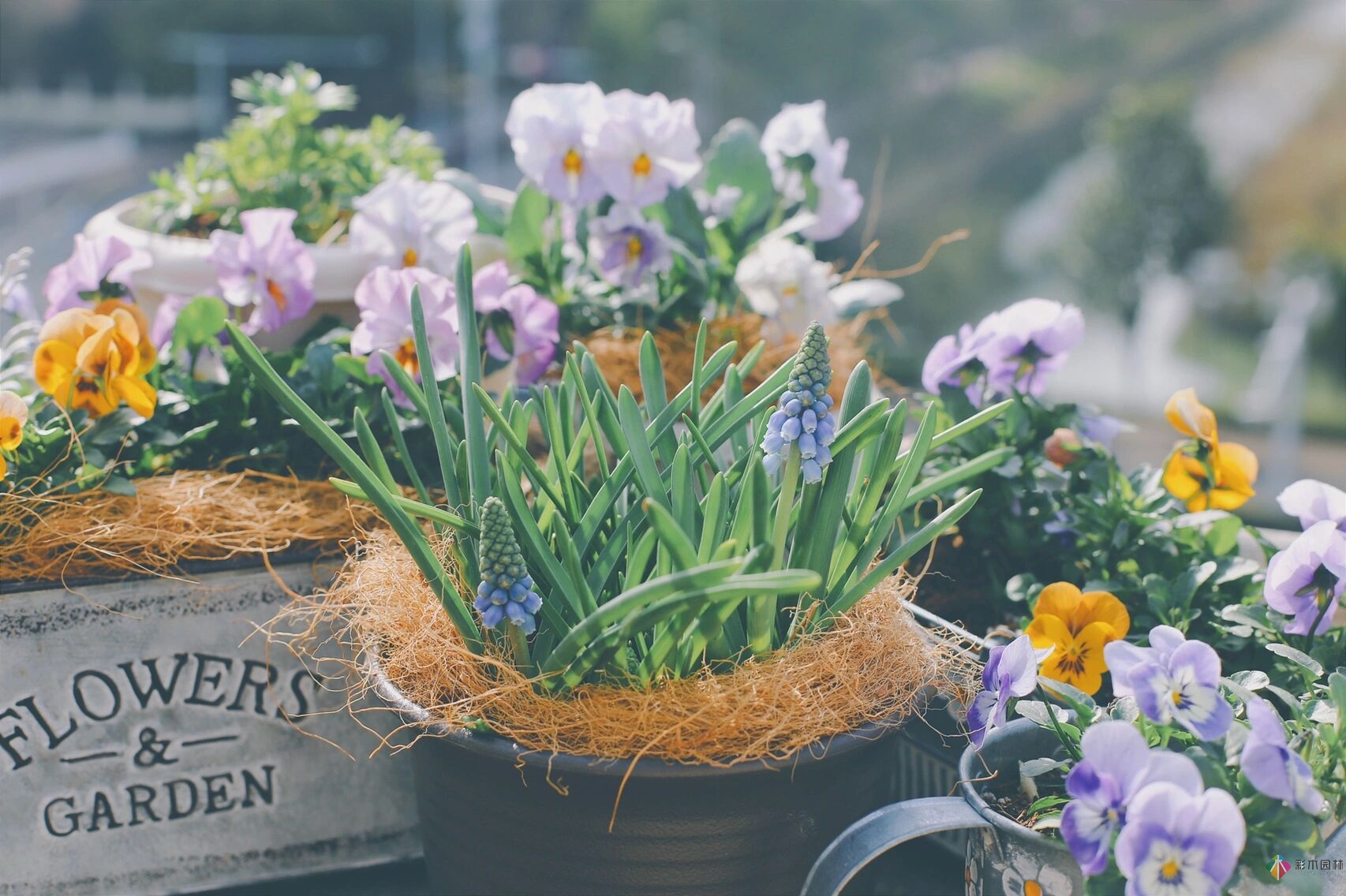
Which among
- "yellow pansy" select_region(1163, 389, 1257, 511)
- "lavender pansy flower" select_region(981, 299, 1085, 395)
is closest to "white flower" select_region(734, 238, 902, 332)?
"lavender pansy flower" select_region(981, 299, 1085, 395)

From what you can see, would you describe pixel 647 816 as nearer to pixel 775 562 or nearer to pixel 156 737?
pixel 775 562

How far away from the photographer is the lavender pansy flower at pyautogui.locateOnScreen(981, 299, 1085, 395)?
39.2 inches

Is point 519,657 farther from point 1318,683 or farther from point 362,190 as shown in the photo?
point 362,190

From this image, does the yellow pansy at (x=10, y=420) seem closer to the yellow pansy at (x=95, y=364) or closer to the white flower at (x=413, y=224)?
the yellow pansy at (x=95, y=364)

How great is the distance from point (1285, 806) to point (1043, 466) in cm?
51

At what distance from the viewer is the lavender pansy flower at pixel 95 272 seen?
1058mm

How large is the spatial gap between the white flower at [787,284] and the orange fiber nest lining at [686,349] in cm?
3

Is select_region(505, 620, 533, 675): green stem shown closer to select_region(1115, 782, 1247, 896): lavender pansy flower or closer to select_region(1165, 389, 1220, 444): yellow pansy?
select_region(1115, 782, 1247, 896): lavender pansy flower

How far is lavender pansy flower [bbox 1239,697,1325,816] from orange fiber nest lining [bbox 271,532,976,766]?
8.2 inches

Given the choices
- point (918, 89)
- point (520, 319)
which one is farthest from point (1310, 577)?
point (918, 89)

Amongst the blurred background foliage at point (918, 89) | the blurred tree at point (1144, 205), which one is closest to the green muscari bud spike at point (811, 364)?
the blurred tree at point (1144, 205)

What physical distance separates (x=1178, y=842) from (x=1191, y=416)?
52cm

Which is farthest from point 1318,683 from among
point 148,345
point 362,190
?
point 362,190

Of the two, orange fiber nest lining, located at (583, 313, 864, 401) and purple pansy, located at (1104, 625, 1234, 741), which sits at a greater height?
purple pansy, located at (1104, 625, 1234, 741)
